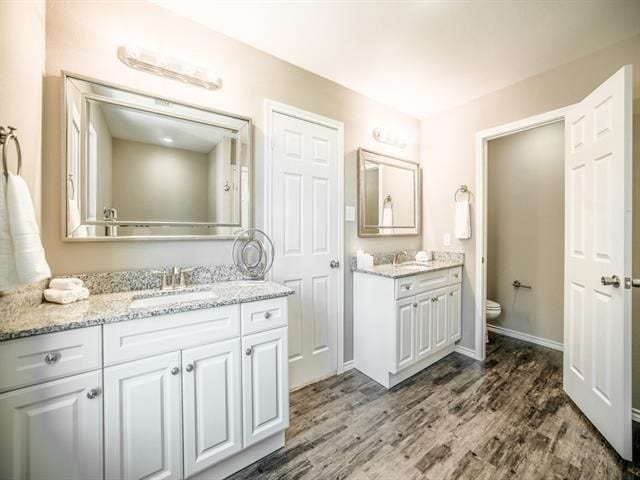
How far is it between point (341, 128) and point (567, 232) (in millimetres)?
1948

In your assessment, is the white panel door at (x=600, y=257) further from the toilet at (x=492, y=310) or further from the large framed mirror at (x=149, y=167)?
the large framed mirror at (x=149, y=167)

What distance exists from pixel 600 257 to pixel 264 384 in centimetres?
215

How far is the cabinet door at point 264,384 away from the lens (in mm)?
1386

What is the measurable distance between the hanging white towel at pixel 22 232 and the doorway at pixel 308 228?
1219 mm

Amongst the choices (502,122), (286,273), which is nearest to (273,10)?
(286,273)

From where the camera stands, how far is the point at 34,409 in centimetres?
95

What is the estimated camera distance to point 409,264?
2.72 meters

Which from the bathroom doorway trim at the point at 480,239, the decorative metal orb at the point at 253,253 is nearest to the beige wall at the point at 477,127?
the bathroom doorway trim at the point at 480,239

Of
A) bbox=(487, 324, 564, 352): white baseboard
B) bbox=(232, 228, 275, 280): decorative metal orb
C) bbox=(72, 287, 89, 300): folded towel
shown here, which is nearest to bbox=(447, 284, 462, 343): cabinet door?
bbox=(487, 324, 564, 352): white baseboard

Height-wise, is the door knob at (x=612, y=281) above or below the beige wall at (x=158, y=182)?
below

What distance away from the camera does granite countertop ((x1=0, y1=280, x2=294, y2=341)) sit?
95 cm

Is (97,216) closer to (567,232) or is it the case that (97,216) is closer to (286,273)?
(286,273)

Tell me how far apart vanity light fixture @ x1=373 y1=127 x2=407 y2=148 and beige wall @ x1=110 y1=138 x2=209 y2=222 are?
5.53 ft

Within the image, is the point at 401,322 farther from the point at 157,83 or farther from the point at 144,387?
the point at 157,83
